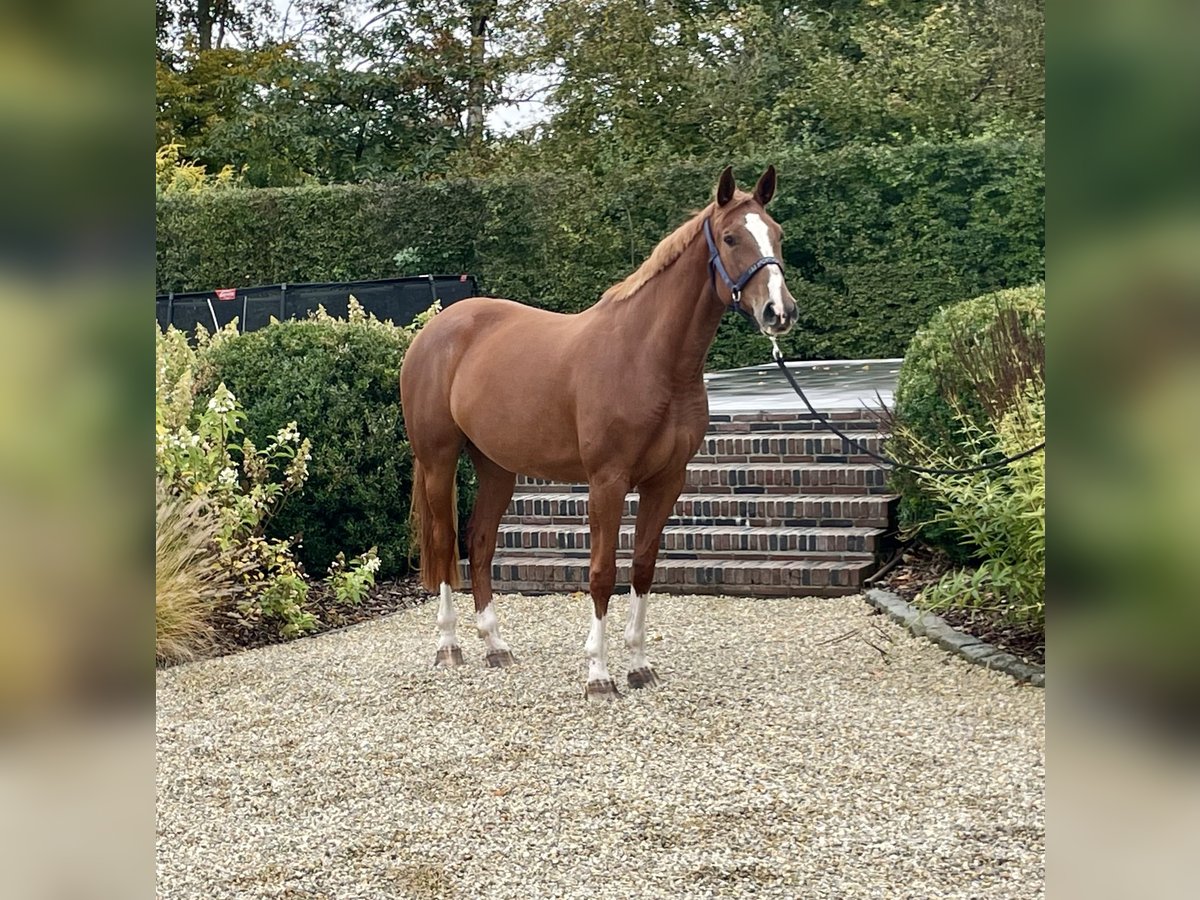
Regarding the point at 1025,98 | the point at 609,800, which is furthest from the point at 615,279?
the point at 609,800

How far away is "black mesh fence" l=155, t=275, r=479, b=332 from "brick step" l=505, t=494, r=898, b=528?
5.25 m

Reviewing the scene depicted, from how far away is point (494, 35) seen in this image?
19.9 metres

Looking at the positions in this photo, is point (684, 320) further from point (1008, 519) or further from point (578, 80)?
point (578, 80)

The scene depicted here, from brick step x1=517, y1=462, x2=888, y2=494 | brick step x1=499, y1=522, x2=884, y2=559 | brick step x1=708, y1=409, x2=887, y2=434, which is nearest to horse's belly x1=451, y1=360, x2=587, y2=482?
brick step x1=499, y1=522, x2=884, y2=559

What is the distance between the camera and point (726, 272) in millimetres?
4328

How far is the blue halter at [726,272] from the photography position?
13.8ft

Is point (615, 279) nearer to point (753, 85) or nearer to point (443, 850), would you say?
point (753, 85)

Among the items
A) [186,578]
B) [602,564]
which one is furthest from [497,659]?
[186,578]

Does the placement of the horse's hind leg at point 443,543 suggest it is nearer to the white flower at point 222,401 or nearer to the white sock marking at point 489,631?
the white sock marking at point 489,631

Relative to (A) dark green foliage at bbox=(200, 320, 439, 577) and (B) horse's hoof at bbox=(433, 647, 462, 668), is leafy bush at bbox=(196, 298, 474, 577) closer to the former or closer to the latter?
(A) dark green foliage at bbox=(200, 320, 439, 577)

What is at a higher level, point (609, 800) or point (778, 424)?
point (778, 424)

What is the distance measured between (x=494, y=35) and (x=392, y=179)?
4655 mm

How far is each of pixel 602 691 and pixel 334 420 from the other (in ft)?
10.5

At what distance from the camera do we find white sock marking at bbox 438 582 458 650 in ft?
17.6
